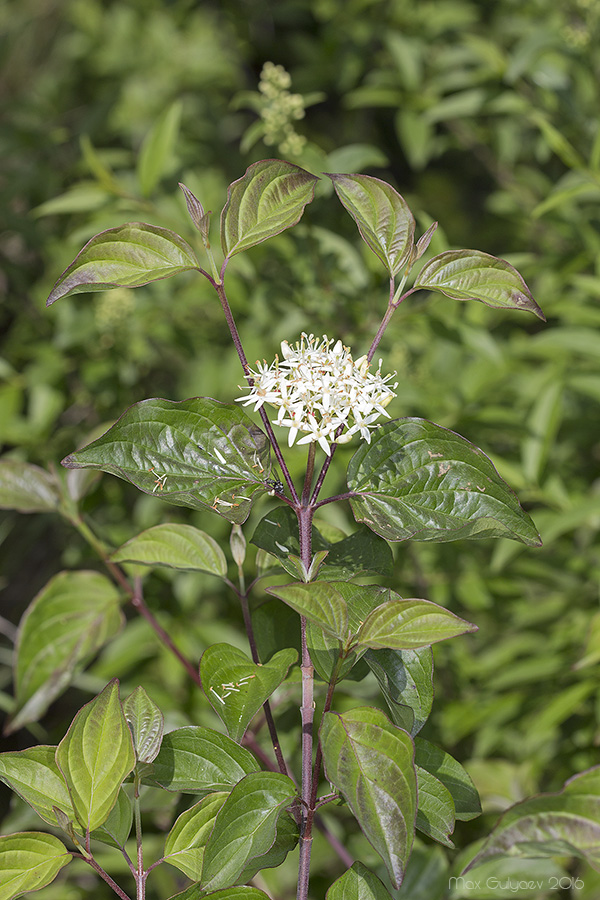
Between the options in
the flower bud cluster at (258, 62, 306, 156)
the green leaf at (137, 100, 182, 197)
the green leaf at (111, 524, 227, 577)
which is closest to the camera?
the green leaf at (111, 524, 227, 577)

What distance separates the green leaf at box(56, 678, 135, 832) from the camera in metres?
0.57

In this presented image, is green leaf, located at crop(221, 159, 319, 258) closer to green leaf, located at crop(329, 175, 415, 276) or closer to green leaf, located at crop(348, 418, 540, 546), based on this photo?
green leaf, located at crop(329, 175, 415, 276)

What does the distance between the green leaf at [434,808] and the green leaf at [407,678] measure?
0.05 meters

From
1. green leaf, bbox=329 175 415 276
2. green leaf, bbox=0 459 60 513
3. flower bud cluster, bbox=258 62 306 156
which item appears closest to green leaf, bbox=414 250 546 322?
green leaf, bbox=329 175 415 276

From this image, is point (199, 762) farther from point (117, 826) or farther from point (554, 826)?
point (554, 826)

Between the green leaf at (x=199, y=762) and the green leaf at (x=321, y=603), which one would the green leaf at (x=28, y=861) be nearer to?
the green leaf at (x=199, y=762)

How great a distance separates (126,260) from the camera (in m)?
0.59

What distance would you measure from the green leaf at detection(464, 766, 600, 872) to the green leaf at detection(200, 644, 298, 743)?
0.20 meters

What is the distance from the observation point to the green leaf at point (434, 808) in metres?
0.58

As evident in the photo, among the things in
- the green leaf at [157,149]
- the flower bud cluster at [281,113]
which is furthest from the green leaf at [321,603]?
the green leaf at [157,149]

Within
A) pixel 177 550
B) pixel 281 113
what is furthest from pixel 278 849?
pixel 281 113

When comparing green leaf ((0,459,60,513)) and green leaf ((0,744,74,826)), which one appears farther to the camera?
green leaf ((0,459,60,513))

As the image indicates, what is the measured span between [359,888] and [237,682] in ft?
0.61

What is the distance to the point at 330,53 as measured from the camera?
2.16 meters
